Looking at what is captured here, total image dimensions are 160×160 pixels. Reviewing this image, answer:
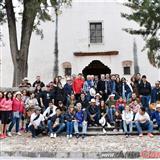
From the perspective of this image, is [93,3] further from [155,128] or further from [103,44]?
[155,128]

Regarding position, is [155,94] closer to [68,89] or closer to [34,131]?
[68,89]

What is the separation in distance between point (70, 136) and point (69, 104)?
5.96ft

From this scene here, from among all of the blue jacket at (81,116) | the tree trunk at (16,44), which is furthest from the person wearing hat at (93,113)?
the tree trunk at (16,44)

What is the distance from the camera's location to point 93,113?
52.1 feet

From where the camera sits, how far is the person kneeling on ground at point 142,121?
15031 mm

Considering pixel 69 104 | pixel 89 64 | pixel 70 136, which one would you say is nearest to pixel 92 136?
pixel 70 136

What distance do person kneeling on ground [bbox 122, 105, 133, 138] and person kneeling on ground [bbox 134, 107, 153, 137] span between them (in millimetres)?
213

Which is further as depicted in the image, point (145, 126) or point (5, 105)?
point (5, 105)

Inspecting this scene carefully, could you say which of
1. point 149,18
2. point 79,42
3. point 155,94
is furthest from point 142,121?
point 79,42

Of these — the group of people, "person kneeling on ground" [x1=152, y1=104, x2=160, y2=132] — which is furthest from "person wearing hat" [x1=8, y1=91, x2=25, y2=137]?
"person kneeling on ground" [x1=152, y1=104, x2=160, y2=132]

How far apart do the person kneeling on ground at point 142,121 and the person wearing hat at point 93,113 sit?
1507mm

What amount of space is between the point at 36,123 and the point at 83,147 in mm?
2370

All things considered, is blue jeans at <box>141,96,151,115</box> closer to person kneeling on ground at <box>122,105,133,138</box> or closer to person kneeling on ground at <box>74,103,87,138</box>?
person kneeling on ground at <box>122,105,133,138</box>

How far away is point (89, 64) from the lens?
27016 mm
